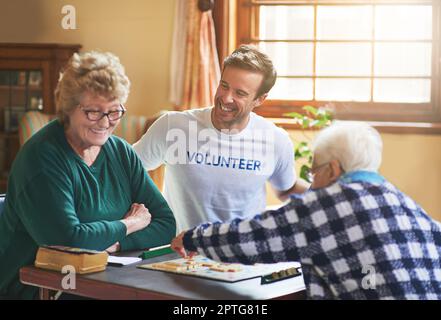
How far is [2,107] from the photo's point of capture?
5.33 m

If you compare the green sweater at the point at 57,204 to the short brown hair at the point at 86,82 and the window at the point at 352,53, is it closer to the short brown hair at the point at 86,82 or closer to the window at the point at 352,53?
the short brown hair at the point at 86,82

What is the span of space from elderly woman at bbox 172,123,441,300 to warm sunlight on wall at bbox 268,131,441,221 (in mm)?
2787

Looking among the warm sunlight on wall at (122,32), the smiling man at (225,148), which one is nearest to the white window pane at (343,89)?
the warm sunlight on wall at (122,32)

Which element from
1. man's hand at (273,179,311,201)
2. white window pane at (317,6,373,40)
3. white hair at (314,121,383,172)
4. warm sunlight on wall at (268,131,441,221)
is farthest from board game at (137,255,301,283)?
white window pane at (317,6,373,40)

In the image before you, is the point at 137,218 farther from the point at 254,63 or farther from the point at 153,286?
the point at 254,63

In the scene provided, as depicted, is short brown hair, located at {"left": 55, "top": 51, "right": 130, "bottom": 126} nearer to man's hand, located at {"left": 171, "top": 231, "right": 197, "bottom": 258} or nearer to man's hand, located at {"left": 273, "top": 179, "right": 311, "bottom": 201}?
man's hand, located at {"left": 171, "top": 231, "right": 197, "bottom": 258}

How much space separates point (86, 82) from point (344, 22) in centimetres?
304

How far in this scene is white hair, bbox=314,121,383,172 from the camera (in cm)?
199

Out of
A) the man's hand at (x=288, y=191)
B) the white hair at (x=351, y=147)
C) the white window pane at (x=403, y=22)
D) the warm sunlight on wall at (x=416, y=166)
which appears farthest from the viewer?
the white window pane at (x=403, y=22)

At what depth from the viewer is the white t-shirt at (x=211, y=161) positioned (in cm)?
285

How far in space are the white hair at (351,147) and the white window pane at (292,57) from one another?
309 cm

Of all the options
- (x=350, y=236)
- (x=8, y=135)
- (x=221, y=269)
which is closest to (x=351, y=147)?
(x=350, y=236)

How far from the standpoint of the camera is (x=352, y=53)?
4.99m

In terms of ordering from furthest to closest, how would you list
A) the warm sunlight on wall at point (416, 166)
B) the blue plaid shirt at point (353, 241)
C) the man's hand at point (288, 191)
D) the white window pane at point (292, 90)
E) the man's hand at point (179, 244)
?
the white window pane at point (292, 90)
the warm sunlight on wall at point (416, 166)
the man's hand at point (288, 191)
the man's hand at point (179, 244)
the blue plaid shirt at point (353, 241)
